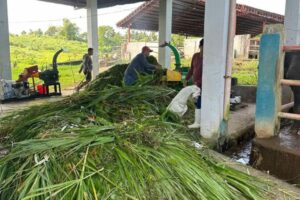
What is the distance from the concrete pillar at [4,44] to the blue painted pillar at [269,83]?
244 inches

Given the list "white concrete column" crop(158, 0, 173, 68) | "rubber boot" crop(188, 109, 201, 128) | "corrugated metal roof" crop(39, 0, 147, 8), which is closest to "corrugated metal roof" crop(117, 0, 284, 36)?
"corrugated metal roof" crop(39, 0, 147, 8)

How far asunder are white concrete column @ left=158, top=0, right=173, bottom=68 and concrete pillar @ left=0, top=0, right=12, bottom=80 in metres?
4.23

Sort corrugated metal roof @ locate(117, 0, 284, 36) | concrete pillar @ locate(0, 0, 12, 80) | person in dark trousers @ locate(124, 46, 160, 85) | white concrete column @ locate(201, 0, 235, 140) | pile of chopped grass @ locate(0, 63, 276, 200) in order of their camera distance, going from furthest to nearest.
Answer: corrugated metal roof @ locate(117, 0, 284, 36) < concrete pillar @ locate(0, 0, 12, 80) < person in dark trousers @ locate(124, 46, 160, 85) < white concrete column @ locate(201, 0, 235, 140) < pile of chopped grass @ locate(0, 63, 276, 200)

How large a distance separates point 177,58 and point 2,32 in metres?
4.21

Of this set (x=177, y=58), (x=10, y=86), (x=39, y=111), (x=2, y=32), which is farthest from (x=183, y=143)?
(x=2, y=32)

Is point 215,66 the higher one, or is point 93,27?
point 93,27

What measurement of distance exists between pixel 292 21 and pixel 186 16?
705 cm

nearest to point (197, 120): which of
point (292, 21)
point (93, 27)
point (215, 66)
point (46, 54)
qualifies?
point (215, 66)

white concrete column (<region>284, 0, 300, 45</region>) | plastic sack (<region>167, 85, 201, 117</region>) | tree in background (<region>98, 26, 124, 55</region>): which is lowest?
plastic sack (<region>167, 85, 201, 117</region>)

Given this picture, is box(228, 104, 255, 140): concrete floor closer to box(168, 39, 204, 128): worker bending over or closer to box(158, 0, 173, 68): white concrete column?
box(168, 39, 204, 128): worker bending over

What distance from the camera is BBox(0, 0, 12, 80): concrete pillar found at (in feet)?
24.0

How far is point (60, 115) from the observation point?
10.4 ft

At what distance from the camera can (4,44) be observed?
737 cm

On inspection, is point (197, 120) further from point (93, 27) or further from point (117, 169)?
point (93, 27)
